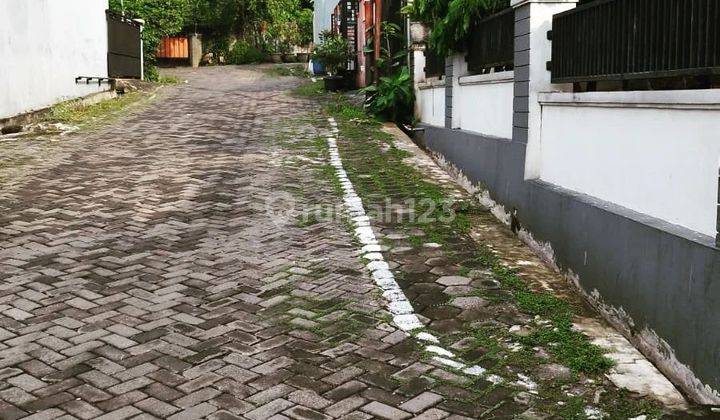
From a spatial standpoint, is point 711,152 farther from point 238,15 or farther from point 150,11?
point 238,15

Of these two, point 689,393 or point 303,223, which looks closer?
point 689,393

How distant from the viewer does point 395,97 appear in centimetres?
1486

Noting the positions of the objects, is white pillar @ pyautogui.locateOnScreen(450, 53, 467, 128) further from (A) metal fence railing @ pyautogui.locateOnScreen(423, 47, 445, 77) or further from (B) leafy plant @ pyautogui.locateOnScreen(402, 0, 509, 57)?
Result: (A) metal fence railing @ pyautogui.locateOnScreen(423, 47, 445, 77)

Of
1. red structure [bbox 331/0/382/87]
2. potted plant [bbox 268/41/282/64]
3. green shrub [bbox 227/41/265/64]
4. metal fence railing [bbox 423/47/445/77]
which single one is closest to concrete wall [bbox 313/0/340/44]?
potted plant [bbox 268/41/282/64]

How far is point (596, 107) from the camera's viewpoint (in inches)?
226

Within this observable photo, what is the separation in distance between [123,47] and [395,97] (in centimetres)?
1079

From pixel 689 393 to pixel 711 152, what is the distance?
127 cm

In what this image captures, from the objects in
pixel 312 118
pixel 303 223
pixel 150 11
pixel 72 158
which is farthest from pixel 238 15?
pixel 303 223

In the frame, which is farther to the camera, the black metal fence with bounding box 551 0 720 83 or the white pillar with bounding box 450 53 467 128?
the white pillar with bounding box 450 53 467 128

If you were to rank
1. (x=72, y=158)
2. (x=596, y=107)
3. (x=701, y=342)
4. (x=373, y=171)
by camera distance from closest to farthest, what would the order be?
1. (x=701, y=342)
2. (x=596, y=107)
3. (x=373, y=171)
4. (x=72, y=158)

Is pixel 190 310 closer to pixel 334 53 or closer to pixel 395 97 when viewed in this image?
pixel 395 97

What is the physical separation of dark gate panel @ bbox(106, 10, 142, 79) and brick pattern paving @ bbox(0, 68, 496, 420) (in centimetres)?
1137

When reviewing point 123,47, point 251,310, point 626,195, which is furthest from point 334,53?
point 626,195

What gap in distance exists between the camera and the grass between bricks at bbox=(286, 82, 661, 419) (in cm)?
398
